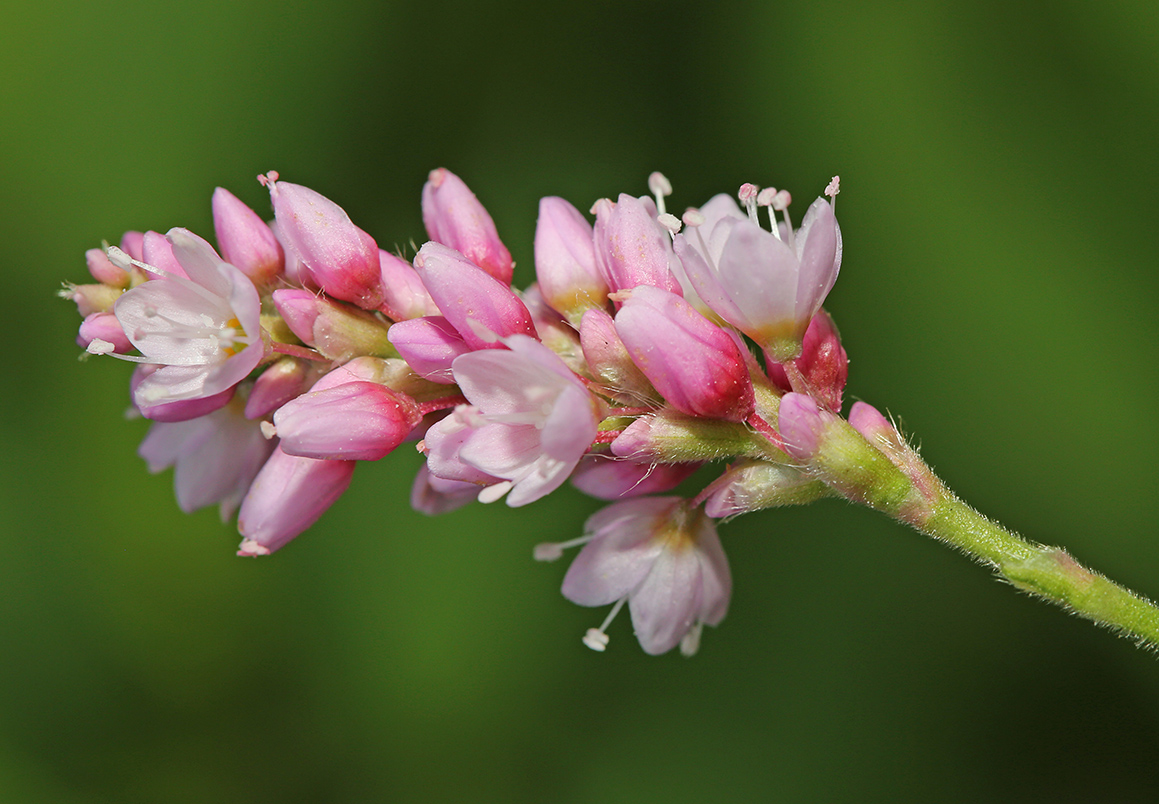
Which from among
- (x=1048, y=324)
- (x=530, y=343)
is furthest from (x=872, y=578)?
(x=530, y=343)

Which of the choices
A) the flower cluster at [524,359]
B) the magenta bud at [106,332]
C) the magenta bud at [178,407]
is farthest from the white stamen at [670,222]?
→ the magenta bud at [106,332]

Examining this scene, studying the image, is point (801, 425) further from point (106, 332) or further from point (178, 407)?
point (106, 332)

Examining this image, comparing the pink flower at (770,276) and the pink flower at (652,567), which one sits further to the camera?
the pink flower at (652,567)

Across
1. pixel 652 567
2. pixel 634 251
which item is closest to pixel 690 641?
pixel 652 567

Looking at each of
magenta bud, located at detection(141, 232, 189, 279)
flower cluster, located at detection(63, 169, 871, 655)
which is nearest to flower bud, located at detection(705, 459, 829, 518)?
flower cluster, located at detection(63, 169, 871, 655)

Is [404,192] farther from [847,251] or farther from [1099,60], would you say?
[1099,60]

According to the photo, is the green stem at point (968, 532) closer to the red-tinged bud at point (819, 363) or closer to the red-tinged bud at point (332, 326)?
the red-tinged bud at point (819, 363)
